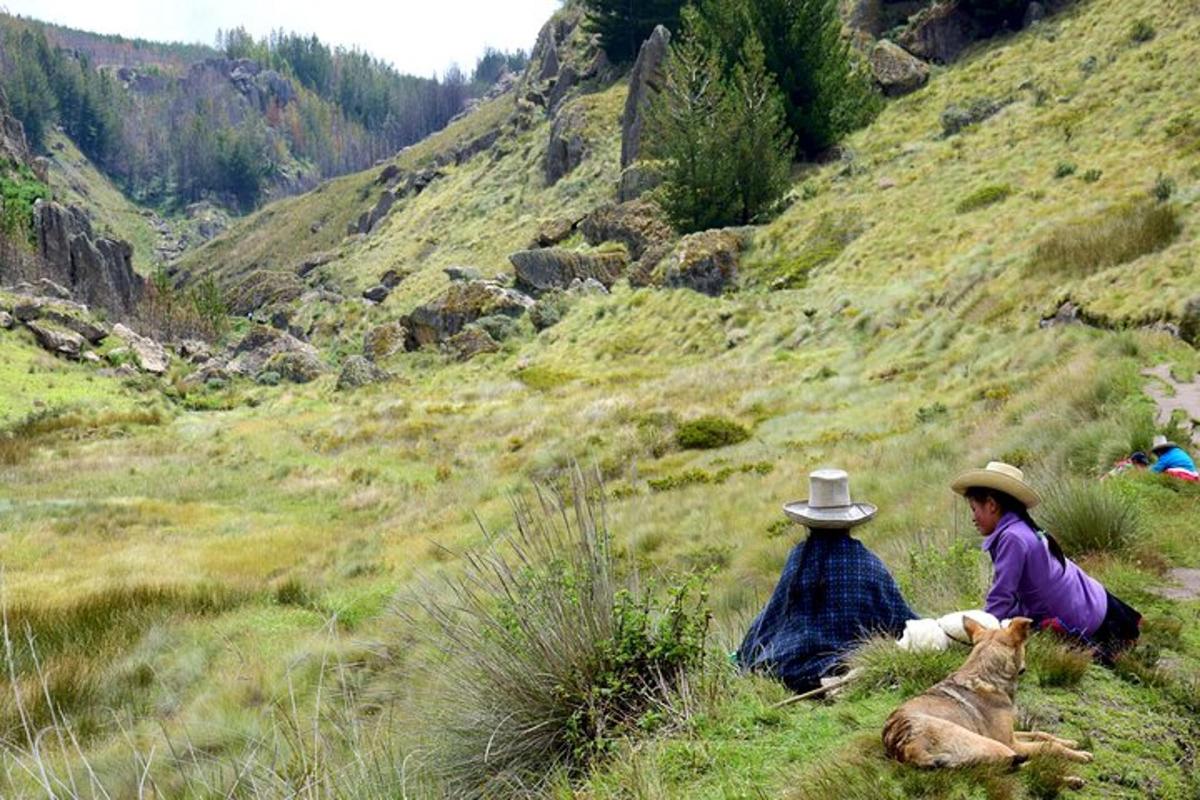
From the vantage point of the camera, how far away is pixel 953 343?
1570 centimetres

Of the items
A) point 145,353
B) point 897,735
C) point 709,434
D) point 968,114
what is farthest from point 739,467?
point 145,353

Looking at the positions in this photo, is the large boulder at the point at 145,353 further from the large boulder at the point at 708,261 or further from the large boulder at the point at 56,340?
the large boulder at the point at 708,261

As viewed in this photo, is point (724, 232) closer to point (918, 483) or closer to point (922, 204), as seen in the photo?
point (922, 204)

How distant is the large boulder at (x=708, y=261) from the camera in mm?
29328

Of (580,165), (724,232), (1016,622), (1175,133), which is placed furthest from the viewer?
(580,165)

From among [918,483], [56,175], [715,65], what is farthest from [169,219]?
[918,483]

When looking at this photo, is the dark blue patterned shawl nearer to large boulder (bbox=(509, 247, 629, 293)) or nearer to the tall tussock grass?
the tall tussock grass

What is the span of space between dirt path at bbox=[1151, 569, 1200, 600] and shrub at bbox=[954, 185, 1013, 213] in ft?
66.8

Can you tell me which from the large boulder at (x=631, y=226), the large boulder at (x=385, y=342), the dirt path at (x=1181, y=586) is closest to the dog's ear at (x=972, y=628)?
the dirt path at (x=1181, y=586)

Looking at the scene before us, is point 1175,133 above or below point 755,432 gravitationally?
above

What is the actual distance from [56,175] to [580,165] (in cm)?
12684

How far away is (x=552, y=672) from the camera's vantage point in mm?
3719

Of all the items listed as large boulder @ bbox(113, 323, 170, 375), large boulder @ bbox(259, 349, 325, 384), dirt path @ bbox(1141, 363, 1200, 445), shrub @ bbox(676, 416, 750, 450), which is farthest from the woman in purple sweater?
large boulder @ bbox(113, 323, 170, 375)

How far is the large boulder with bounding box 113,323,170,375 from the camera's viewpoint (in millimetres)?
45469
